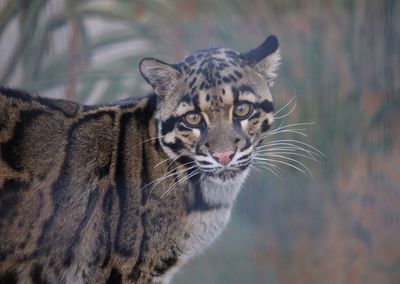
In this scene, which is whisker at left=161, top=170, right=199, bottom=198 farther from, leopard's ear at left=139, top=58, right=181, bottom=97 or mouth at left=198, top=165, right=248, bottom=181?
leopard's ear at left=139, top=58, right=181, bottom=97

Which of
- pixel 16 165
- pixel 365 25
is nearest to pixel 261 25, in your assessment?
pixel 365 25

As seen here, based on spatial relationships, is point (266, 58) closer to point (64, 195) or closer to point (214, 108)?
point (214, 108)

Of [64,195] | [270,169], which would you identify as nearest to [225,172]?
[270,169]

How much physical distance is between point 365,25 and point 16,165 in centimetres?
136

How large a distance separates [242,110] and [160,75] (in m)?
0.28

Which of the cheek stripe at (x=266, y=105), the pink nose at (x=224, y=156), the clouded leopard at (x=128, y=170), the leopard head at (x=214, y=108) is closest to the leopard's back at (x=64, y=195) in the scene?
the clouded leopard at (x=128, y=170)

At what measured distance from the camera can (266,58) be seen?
7.32 ft

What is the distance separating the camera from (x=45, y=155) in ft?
7.04

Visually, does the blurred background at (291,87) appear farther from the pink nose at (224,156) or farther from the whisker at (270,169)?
the pink nose at (224,156)

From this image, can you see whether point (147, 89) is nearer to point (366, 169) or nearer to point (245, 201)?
point (245, 201)

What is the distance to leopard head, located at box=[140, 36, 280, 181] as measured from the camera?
208cm

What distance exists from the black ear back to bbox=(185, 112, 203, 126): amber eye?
0.25 metres

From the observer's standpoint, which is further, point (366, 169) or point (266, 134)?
point (366, 169)

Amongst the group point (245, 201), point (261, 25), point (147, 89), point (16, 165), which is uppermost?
point (261, 25)
